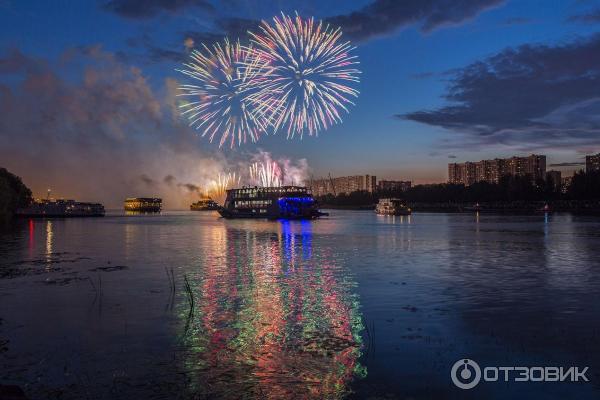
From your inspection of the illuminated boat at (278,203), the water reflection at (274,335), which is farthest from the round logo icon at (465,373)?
the illuminated boat at (278,203)

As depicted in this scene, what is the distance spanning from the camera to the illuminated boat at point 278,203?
150875mm

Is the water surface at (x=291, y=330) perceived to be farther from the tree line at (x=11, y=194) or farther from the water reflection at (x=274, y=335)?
the tree line at (x=11, y=194)

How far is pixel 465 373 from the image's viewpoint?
12391 mm

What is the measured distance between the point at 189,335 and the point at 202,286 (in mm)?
10399

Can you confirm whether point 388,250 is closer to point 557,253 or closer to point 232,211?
point 557,253

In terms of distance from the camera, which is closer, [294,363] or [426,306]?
[294,363]

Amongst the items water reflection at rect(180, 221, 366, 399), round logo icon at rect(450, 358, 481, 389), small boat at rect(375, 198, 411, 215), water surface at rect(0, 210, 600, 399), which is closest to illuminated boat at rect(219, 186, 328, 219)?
small boat at rect(375, 198, 411, 215)

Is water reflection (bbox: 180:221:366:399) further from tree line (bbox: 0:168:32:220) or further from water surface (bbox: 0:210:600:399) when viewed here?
tree line (bbox: 0:168:32:220)

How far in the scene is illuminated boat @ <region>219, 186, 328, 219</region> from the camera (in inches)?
5940

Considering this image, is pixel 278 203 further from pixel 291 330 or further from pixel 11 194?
pixel 291 330

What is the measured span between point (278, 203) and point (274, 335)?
135m

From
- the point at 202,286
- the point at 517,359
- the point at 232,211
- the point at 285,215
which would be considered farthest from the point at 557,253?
the point at 232,211

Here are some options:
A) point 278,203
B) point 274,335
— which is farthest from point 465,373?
point 278,203

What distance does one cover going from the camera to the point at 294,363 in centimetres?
1296
